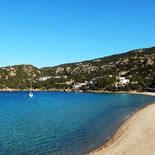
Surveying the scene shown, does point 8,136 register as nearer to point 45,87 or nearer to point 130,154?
point 130,154

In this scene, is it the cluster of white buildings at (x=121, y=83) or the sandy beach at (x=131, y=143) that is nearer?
the sandy beach at (x=131, y=143)

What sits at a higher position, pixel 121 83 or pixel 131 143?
pixel 121 83

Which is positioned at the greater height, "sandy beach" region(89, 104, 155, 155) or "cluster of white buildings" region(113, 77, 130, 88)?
"cluster of white buildings" region(113, 77, 130, 88)

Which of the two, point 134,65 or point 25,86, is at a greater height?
point 134,65

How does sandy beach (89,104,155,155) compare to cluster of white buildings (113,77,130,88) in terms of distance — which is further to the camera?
cluster of white buildings (113,77,130,88)

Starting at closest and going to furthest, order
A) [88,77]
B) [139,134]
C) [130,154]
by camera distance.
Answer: [130,154] < [139,134] < [88,77]

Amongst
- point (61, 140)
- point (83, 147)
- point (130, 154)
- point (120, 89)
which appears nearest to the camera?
point (130, 154)

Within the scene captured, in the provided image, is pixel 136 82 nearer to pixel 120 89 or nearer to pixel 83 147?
pixel 120 89

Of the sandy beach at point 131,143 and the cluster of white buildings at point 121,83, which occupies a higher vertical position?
the cluster of white buildings at point 121,83

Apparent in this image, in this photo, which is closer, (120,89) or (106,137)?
(106,137)

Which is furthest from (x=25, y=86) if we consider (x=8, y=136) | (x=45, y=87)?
(x=8, y=136)

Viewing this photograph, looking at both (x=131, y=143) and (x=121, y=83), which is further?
(x=121, y=83)

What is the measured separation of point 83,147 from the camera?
19.8m

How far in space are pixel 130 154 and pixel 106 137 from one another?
6.70 meters
